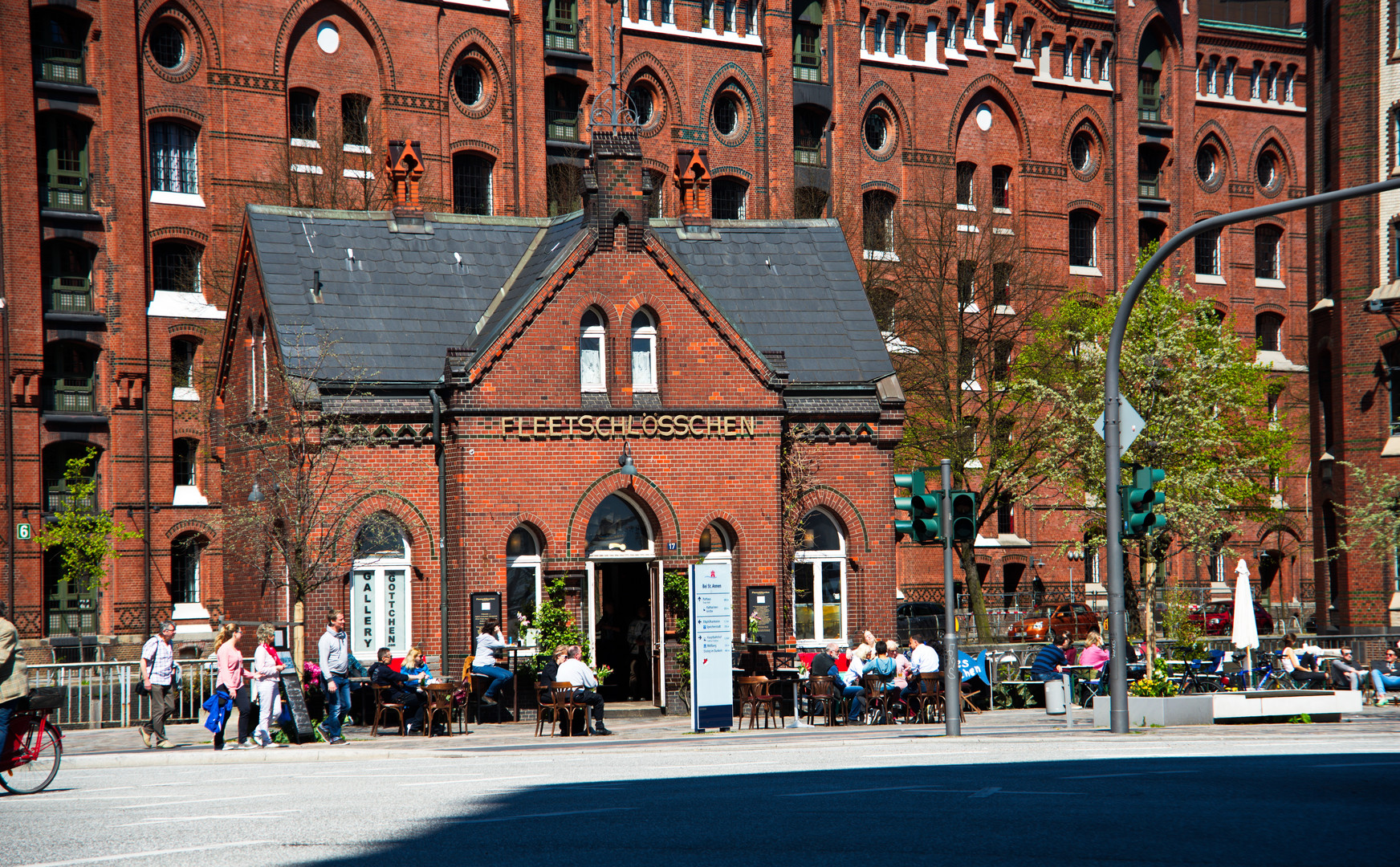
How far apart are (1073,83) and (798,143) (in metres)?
11.4

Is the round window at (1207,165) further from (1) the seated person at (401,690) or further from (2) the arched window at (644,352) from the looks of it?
(1) the seated person at (401,690)

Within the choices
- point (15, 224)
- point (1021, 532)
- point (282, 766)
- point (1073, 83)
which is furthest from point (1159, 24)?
point (282, 766)

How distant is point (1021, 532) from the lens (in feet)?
172

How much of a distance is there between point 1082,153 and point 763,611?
36.3 meters

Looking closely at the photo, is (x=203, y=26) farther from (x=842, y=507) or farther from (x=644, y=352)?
(x=842, y=507)

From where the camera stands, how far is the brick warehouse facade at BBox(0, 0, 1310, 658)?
135ft

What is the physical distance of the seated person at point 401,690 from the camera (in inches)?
845

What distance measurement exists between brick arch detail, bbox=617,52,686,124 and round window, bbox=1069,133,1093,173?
15.7m

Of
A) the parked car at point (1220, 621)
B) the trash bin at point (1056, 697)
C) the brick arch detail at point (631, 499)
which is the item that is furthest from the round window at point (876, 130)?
the trash bin at point (1056, 697)

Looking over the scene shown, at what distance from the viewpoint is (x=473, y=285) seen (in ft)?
88.5

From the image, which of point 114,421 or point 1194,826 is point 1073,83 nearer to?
point 114,421

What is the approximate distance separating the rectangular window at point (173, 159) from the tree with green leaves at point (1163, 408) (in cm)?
2306

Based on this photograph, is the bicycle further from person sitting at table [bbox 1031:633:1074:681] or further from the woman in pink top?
person sitting at table [bbox 1031:633:1074:681]

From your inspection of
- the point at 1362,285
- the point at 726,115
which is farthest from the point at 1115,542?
the point at 726,115
